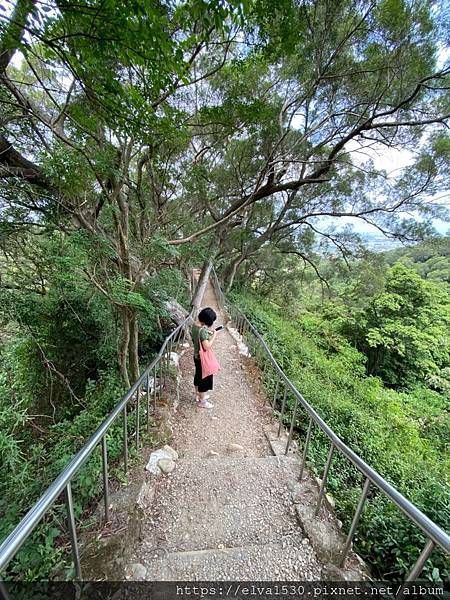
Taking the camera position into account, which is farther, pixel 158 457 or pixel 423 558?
pixel 158 457

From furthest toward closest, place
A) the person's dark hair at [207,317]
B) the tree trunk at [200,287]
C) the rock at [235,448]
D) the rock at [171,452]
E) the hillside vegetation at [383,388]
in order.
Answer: the tree trunk at [200,287] → the person's dark hair at [207,317] → the rock at [235,448] → the rock at [171,452] → the hillside vegetation at [383,388]

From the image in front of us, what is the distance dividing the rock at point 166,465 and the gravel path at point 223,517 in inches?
2.1

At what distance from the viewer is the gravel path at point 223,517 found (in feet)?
5.42

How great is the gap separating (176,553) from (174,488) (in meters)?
0.57

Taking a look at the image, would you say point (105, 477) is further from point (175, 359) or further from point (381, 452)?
point (381, 452)

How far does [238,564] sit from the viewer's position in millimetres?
1667

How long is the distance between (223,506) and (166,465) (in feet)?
2.28

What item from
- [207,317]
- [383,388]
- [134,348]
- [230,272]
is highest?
[230,272]

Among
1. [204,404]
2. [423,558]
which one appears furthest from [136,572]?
[204,404]

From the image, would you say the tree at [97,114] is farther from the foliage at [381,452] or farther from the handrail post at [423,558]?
the foliage at [381,452]

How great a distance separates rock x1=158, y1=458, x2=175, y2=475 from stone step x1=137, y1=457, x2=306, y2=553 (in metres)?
0.05

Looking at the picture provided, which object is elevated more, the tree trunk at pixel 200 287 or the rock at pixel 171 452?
the tree trunk at pixel 200 287

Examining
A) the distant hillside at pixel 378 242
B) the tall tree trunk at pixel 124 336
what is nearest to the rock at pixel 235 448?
the tall tree trunk at pixel 124 336

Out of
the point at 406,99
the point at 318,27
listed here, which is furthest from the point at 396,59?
the point at 318,27
